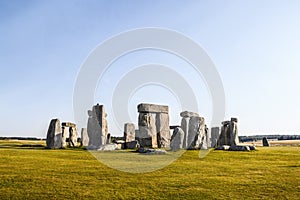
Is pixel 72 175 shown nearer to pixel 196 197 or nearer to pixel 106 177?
pixel 106 177

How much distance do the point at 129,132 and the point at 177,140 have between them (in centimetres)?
633

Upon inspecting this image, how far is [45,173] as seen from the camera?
14.0 metres

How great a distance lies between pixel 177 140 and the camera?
88.4 ft

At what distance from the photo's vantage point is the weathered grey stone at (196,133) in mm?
28333

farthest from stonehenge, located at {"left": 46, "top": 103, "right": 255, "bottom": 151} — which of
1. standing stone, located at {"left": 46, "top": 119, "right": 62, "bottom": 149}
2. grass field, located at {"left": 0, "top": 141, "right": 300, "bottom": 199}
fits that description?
grass field, located at {"left": 0, "top": 141, "right": 300, "bottom": 199}

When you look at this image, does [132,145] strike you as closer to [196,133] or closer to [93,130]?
[93,130]

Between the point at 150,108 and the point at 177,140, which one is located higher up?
the point at 150,108

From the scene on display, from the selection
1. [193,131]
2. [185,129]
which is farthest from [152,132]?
[193,131]

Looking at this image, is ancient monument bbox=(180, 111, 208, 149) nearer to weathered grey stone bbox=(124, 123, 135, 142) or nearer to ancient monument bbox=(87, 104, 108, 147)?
weathered grey stone bbox=(124, 123, 135, 142)

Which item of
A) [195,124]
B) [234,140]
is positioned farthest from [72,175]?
[234,140]

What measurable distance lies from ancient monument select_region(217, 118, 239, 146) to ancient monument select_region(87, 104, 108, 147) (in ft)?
37.6

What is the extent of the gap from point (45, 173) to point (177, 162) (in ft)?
22.9

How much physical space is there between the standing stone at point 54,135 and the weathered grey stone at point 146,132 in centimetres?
690

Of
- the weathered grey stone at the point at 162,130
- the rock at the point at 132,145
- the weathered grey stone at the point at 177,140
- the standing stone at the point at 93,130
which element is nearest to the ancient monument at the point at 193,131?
the weathered grey stone at the point at 177,140
